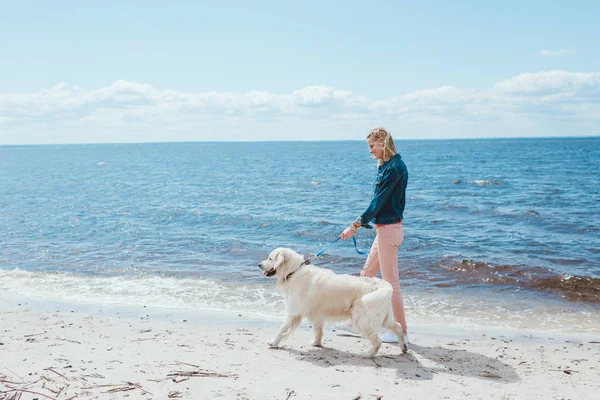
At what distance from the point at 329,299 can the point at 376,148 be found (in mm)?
1922

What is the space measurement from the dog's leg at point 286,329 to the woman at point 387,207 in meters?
1.21

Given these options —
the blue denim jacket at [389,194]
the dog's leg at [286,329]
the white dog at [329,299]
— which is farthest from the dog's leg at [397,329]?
the blue denim jacket at [389,194]

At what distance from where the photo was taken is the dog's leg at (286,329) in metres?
6.07

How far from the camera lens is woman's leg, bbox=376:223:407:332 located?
19.6 feet

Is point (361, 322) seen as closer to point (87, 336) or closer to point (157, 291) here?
point (87, 336)

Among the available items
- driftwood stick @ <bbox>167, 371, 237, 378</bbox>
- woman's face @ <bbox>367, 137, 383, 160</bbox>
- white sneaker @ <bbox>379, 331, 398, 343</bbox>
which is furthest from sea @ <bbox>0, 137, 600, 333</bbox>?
woman's face @ <bbox>367, 137, 383, 160</bbox>

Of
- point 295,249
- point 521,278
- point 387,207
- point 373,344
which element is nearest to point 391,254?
point 387,207

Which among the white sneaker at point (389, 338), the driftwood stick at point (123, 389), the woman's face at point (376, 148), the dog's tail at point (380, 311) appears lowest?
the white sneaker at point (389, 338)

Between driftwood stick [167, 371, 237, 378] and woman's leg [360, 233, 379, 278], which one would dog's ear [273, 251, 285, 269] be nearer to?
woman's leg [360, 233, 379, 278]

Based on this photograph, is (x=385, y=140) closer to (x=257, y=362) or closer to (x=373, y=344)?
(x=373, y=344)

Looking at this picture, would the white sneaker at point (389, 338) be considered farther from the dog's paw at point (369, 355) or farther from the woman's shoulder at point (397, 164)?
the woman's shoulder at point (397, 164)

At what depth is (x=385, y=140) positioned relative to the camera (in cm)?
581

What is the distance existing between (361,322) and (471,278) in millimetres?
5494

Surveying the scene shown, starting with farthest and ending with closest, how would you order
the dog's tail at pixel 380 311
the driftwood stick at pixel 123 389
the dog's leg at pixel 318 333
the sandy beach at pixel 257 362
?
the dog's leg at pixel 318 333 → the dog's tail at pixel 380 311 → the sandy beach at pixel 257 362 → the driftwood stick at pixel 123 389
